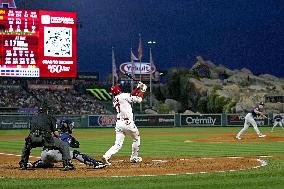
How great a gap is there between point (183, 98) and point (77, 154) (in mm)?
73083

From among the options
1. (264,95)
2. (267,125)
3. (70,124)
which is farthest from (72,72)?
(70,124)

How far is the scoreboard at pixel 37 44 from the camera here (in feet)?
172

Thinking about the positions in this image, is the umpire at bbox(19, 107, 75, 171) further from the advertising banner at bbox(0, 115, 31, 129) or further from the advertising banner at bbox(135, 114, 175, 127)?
the advertising banner at bbox(135, 114, 175, 127)

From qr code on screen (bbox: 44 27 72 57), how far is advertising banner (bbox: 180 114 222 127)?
42.4ft

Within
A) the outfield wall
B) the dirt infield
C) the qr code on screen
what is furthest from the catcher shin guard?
the qr code on screen

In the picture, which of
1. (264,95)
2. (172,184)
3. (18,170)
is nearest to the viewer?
(172,184)

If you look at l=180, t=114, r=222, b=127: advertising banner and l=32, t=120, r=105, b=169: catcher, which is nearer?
l=32, t=120, r=105, b=169: catcher

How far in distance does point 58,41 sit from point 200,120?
1594 centimetres

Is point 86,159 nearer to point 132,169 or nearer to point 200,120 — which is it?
point 132,169

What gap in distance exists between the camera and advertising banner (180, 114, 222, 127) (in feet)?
182

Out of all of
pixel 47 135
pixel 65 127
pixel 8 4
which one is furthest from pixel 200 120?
pixel 47 135

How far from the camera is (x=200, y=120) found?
55.7m

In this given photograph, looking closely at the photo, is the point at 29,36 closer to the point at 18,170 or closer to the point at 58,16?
the point at 58,16

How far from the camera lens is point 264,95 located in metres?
73.6
